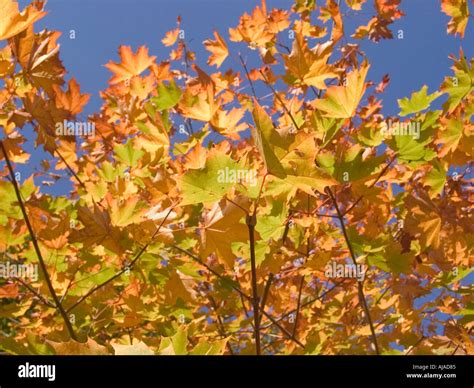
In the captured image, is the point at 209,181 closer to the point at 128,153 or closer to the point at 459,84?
the point at 128,153

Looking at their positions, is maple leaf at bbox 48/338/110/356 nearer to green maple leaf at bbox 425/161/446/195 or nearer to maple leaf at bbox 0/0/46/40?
maple leaf at bbox 0/0/46/40

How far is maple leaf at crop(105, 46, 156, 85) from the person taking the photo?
8.85ft

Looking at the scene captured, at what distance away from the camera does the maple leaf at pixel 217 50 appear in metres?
2.86

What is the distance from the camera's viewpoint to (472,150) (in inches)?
70.6

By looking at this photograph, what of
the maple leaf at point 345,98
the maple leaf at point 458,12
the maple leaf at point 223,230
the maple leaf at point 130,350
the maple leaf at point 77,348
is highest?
the maple leaf at point 458,12

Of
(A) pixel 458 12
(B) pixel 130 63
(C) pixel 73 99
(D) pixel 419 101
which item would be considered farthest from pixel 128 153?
(A) pixel 458 12

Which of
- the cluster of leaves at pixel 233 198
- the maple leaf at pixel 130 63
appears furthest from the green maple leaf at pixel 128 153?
the maple leaf at pixel 130 63

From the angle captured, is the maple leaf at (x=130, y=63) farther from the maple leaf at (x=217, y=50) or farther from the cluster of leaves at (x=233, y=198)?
the maple leaf at (x=217, y=50)

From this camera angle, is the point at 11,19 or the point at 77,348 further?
the point at 11,19

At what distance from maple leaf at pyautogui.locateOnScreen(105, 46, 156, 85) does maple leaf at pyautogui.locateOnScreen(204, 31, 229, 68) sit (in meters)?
0.38

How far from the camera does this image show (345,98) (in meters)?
1.51

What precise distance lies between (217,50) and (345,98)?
1598 mm
